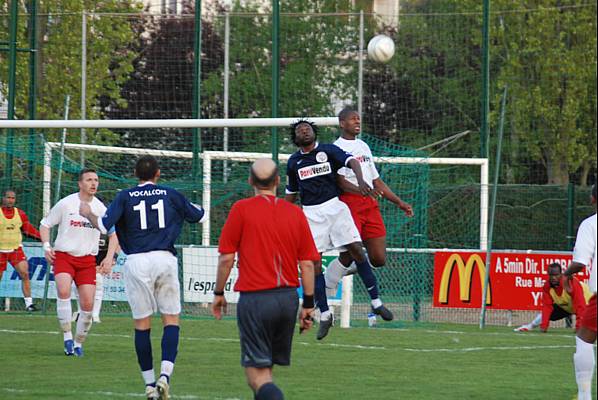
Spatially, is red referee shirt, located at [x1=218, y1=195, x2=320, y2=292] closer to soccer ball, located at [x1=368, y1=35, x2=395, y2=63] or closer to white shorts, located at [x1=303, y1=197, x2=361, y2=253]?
white shorts, located at [x1=303, y1=197, x2=361, y2=253]

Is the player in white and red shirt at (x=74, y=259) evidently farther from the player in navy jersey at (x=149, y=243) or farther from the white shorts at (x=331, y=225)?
the player in navy jersey at (x=149, y=243)

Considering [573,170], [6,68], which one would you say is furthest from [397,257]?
[573,170]

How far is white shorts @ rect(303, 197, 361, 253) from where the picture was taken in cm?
1329

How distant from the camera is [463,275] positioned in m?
22.7

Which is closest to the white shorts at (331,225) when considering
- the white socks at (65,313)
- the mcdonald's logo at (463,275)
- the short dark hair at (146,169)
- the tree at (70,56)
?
the short dark hair at (146,169)

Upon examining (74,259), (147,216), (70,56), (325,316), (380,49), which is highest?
(70,56)

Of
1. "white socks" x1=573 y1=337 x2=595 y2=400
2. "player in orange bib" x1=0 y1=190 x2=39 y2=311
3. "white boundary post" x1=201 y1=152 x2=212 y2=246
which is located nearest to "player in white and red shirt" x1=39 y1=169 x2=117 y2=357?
"white socks" x1=573 y1=337 x2=595 y2=400

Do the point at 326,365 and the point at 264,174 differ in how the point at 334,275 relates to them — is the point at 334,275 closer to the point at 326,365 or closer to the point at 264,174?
the point at 326,365

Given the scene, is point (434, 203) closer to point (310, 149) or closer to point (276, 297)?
point (310, 149)

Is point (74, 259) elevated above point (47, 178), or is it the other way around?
point (47, 178)

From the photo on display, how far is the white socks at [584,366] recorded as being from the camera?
408 inches

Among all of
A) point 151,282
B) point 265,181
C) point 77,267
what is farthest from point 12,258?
point 265,181

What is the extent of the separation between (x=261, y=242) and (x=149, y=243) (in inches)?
103

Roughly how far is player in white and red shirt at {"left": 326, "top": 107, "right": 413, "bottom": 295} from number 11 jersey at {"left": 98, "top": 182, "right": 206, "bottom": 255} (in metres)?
2.34
